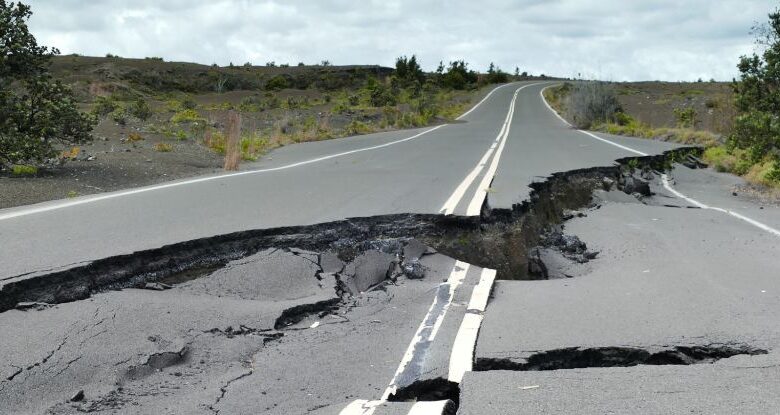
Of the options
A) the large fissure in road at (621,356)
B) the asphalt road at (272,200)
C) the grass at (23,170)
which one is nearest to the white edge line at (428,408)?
the large fissure in road at (621,356)

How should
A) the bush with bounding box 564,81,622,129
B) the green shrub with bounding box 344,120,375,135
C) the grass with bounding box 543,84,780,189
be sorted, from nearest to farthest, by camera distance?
1. the grass with bounding box 543,84,780,189
2. the green shrub with bounding box 344,120,375,135
3. the bush with bounding box 564,81,622,129

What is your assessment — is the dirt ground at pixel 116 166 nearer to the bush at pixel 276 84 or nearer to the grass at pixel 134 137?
the grass at pixel 134 137

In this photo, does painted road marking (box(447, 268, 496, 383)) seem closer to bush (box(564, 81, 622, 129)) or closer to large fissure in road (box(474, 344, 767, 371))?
large fissure in road (box(474, 344, 767, 371))

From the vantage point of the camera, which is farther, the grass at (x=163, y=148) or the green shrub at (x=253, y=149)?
the green shrub at (x=253, y=149)

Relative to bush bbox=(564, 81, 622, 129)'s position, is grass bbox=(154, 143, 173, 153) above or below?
below

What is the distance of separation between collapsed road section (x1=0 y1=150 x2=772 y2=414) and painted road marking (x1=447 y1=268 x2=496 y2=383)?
0.07m

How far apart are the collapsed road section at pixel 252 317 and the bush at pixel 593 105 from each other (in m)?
25.7

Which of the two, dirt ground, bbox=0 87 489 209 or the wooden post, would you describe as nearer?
dirt ground, bbox=0 87 489 209

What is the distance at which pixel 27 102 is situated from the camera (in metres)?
12.2

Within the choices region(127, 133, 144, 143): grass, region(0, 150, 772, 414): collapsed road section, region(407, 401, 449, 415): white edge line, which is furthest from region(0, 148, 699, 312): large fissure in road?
region(127, 133, 144, 143): grass

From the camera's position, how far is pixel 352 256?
21.5ft

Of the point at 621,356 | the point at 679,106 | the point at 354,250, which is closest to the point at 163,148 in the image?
the point at 354,250

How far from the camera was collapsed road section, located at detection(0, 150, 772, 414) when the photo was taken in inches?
145

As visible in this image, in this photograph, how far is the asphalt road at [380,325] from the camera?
3.59 m
